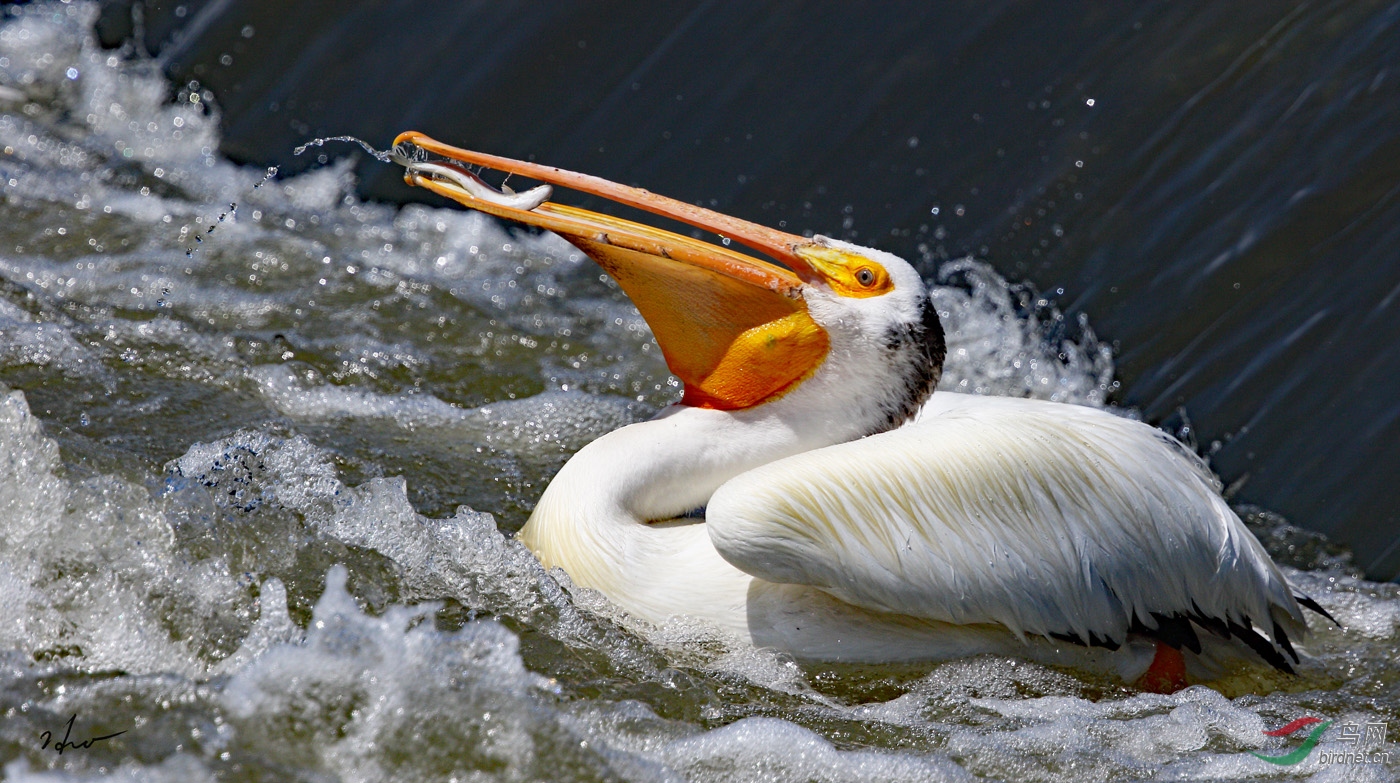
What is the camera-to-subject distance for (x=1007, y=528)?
264cm

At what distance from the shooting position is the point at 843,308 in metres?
2.84

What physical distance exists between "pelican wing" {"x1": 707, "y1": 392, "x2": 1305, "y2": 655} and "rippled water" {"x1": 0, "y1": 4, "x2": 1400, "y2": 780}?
0.60 ft

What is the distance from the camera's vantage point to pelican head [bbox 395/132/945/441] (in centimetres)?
283

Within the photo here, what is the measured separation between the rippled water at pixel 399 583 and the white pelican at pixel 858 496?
94mm

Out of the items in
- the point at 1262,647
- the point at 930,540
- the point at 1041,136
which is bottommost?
the point at 1262,647

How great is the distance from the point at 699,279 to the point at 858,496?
23.2 inches

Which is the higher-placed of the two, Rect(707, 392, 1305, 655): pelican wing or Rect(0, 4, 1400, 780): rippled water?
Rect(707, 392, 1305, 655): pelican wing

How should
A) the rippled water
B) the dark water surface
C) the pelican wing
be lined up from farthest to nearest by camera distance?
the dark water surface → the pelican wing → the rippled water

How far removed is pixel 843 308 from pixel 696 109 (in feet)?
8.27

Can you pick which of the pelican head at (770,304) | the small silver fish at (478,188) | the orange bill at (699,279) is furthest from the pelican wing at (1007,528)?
the small silver fish at (478,188)
